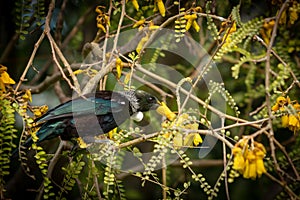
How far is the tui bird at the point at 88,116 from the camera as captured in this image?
2.00 m

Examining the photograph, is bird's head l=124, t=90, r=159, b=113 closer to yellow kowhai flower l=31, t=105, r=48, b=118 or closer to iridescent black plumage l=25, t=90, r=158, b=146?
iridescent black plumage l=25, t=90, r=158, b=146

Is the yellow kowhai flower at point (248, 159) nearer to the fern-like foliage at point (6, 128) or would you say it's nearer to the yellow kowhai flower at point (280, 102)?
the yellow kowhai flower at point (280, 102)

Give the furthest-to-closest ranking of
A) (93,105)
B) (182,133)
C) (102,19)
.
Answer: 1. (102,19)
2. (93,105)
3. (182,133)

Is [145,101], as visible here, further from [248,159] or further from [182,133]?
[248,159]

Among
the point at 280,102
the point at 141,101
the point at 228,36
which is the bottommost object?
the point at 141,101

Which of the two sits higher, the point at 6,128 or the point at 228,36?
the point at 228,36

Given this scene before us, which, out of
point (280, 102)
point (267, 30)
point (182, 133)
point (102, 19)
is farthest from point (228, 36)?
point (102, 19)

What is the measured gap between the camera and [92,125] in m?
2.10

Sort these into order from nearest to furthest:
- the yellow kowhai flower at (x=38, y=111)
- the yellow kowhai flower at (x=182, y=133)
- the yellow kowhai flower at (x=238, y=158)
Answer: the yellow kowhai flower at (x=238, y=158) < the yellow kowhai flower at (x=182, y=133) < the yellow kowhai flower at (x=38, y=111)

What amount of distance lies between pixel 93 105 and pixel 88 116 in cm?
7

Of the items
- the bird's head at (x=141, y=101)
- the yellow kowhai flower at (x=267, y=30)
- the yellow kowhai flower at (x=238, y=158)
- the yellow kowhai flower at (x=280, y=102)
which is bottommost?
the yellow kowhai flower at (x=238, y=158)

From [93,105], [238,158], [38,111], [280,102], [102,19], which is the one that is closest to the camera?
[238,158]

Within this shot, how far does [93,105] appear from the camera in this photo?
2076 millimetres

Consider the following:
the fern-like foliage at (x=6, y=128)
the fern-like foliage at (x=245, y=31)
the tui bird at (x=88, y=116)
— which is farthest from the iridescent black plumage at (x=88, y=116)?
the fern-like foliage at (x=245, y=31)
